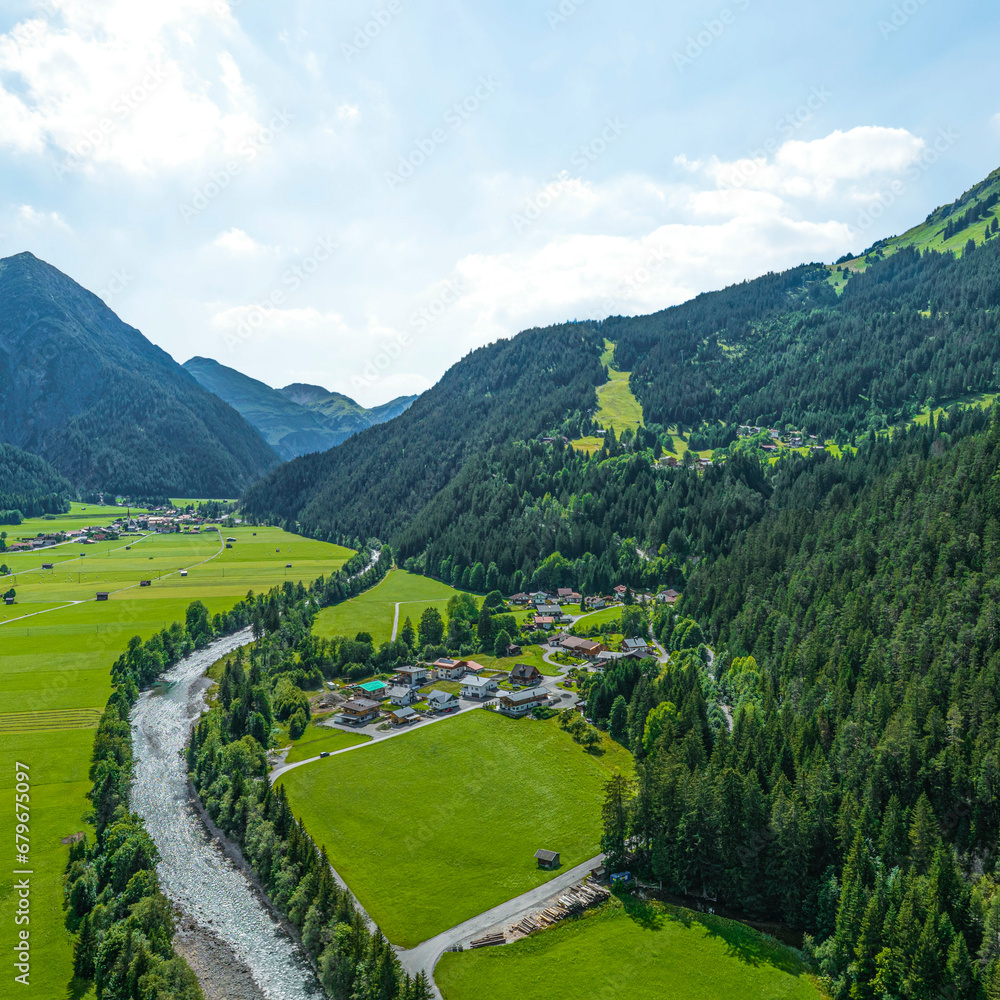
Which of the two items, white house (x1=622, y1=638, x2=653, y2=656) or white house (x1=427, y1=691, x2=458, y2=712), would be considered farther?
white house (x1=622, y1=638, x2=653, y2=656)

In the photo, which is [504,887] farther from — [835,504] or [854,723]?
[835,504]

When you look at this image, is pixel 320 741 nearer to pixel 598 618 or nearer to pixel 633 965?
pixel 633 965

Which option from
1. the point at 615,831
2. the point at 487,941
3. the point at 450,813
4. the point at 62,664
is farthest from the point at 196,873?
the point at 62,664

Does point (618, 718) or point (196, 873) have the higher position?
point (618, 718)

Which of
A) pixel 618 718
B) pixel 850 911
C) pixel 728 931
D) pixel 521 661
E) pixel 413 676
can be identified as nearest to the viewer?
pixel 850 911

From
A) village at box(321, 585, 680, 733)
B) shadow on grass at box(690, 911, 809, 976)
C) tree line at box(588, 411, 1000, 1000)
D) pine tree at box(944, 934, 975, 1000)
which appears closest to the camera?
pine tree at box(944, 934, 975, 1000)

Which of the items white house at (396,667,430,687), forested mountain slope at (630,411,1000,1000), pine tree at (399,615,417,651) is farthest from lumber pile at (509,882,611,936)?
pine tree at (399,615,417,651)

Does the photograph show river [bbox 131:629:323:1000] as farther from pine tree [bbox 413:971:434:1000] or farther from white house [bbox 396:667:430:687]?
white house [bbox 396:667:430:687]
